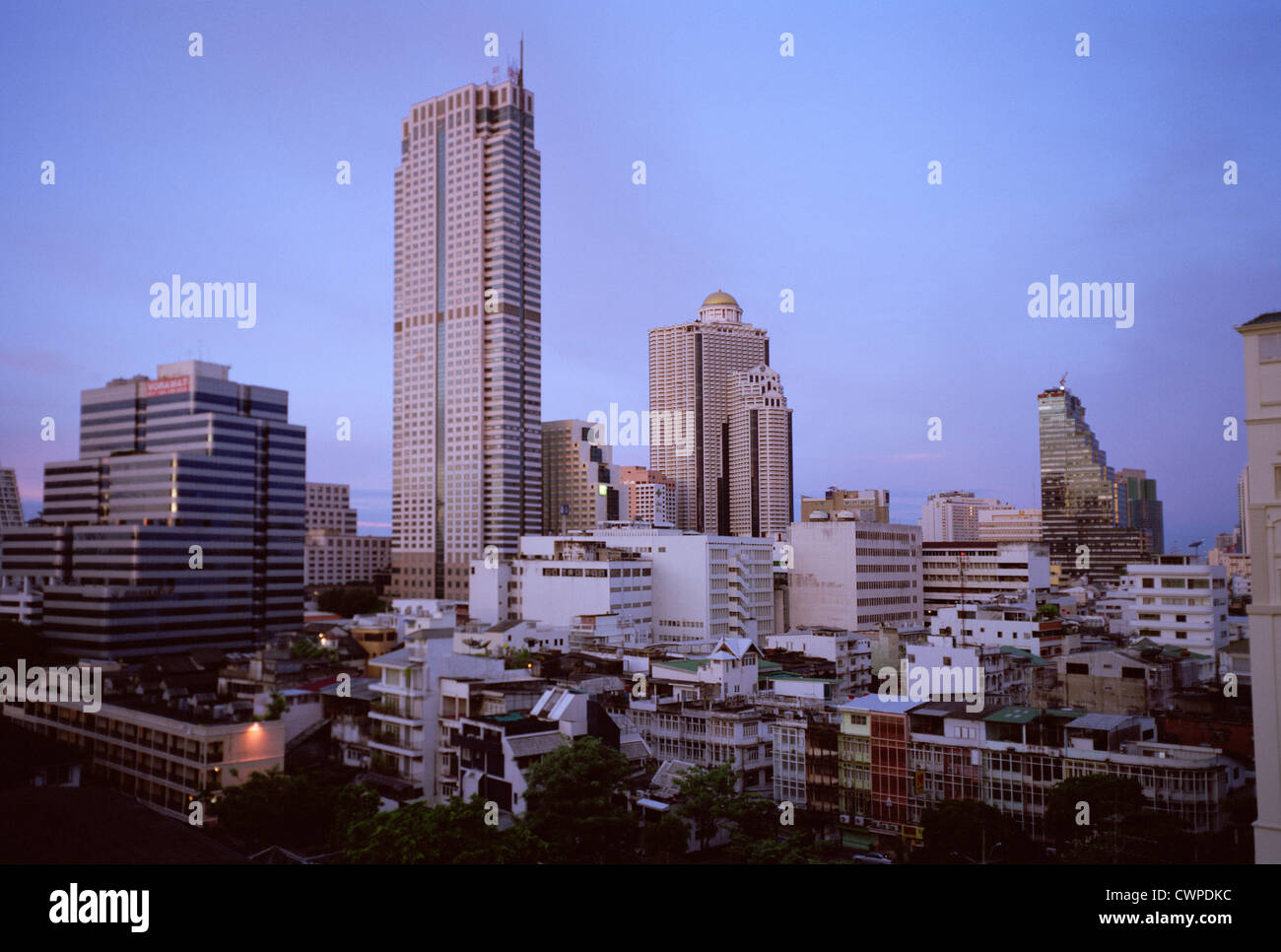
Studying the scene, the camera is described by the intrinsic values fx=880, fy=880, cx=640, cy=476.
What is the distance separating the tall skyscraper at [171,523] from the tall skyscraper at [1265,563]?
26465 millimetres

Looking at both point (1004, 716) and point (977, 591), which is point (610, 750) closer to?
point (1004, 716)

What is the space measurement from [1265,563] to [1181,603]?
17127 millimetres

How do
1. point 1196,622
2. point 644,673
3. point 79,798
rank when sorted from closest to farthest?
point 79,798
point 644,673
point 1196,622

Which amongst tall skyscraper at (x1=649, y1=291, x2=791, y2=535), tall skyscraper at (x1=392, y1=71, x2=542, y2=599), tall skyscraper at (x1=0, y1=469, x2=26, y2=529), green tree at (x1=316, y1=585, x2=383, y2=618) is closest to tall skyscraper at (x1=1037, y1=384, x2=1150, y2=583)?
tall skyscraper at (x1=649, y1=291, x2=791, y2=535)

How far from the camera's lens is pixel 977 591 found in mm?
32438

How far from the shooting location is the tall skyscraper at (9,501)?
28.6m

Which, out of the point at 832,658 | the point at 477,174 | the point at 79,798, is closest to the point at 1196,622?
the point at 832,658

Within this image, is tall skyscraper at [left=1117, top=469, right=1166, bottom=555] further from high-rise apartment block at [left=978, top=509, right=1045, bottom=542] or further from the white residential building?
the white residential building

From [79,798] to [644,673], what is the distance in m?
10.0

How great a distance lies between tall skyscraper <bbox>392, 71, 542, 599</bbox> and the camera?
40.2 metres

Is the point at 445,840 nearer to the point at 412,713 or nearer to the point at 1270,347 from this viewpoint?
the point at 412,713

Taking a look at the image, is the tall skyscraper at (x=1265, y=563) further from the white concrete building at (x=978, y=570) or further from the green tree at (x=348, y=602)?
the green tree at (x=348, y=602)
